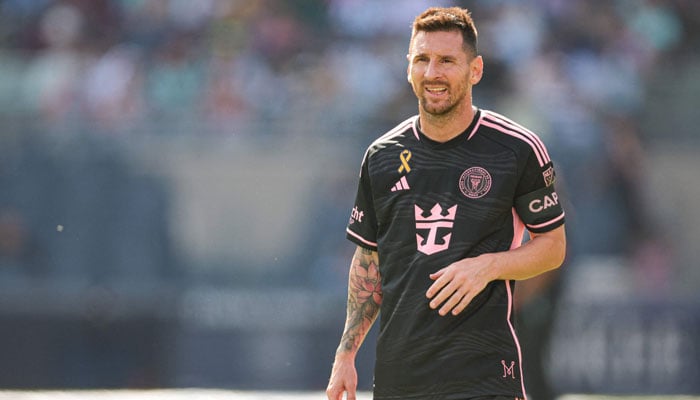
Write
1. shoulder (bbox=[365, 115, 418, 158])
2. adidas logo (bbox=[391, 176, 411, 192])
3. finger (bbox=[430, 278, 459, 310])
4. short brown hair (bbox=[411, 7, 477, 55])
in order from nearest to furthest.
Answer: finger (bbox=[430, 278, 459, 310]) → short brown hair (bbox=[411, 7, 477, 55]) → adidas logo (bbox=[391, 176, 411, 192]) → shoulder (bbox=[365, 115, 418, 158])

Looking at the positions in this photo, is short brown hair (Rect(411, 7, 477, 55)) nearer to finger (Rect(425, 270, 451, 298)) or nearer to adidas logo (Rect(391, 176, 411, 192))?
adidas logo (Rect(391, 176, 411, 192))

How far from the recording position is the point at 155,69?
1459 centimetres

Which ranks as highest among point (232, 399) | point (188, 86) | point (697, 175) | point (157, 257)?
point (188, 86)

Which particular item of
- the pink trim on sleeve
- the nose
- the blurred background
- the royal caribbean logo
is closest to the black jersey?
the royal caribbean logo

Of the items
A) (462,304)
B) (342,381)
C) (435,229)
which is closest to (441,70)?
(435,229)

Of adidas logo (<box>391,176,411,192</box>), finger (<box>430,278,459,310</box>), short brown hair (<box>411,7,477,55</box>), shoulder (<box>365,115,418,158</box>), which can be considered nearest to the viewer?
finger (<box>430,278,459,310</box>)

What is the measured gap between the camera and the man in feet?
14.7

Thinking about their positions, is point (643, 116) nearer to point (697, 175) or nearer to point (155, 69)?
point (697, 175)

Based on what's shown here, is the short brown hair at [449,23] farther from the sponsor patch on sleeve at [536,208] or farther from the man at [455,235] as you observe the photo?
the sponsor patch on sleeve at [536,208]

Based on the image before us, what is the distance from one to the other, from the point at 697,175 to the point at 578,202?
1.63m

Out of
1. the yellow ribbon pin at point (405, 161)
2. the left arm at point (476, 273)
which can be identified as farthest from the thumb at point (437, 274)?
the yellow ribbon pin at point (405, 161)

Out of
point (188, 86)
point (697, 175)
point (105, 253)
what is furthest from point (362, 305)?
point (188, 86)

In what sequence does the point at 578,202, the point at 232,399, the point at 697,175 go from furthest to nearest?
1. the point at 697,175
2. the point at 578,202
3. the point at 232,399

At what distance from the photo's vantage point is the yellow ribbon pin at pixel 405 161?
4.67m
